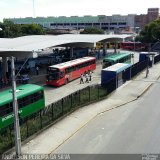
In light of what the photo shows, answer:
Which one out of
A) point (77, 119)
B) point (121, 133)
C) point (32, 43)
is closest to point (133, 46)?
point (32, 43)

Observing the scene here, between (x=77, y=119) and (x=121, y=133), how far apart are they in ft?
14.5

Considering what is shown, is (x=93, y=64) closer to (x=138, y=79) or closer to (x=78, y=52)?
(x=138, y=79)

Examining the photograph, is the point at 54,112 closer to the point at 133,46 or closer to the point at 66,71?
the point at 66,71

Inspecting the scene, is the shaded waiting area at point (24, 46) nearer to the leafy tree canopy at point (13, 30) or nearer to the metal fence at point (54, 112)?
the metal fence at point (54, 112)

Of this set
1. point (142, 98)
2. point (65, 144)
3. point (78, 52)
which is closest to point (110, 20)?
point (78, 52)

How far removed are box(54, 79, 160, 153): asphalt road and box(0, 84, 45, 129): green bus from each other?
4834 millimetres

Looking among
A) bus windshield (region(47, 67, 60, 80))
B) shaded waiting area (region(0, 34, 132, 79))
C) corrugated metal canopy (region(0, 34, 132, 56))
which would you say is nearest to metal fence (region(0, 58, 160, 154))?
bus windshield (region(47, 67, 60, 80))

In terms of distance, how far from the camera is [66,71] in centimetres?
3847

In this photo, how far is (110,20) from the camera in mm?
196750

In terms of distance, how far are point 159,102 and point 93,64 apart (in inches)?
762

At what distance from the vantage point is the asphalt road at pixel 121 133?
19.1 m

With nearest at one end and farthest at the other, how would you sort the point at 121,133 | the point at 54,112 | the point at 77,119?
the point at 121,133 < the point at 77,119 < the point at 54,112

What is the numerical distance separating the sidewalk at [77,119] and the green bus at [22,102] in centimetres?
264

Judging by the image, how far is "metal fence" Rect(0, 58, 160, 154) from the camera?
20469 mm
